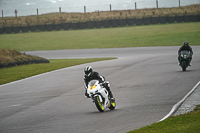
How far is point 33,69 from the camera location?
23531 mm

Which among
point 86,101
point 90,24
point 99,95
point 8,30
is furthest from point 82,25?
point 99,95

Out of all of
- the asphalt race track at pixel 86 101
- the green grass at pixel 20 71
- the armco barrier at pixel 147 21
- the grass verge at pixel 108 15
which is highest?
the grass verge at pixel 108 15

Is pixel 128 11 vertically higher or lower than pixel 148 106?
higher

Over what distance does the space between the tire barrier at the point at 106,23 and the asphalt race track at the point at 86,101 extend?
106 feet

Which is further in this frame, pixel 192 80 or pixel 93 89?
pixel 192 80

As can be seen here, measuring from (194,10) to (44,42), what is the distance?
2335 cm

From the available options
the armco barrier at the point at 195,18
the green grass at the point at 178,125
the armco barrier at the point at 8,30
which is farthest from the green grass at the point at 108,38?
the green grass at the point at 178,125

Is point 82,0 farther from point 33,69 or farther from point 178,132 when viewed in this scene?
point 178,132

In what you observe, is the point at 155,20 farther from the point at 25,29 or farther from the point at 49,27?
the point at 25,29

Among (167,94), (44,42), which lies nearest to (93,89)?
(167,94)

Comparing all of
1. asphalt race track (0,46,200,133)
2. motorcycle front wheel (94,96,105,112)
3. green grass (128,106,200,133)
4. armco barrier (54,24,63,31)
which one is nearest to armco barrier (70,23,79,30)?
armco barrier (54,24,63,31)

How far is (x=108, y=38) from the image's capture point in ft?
150

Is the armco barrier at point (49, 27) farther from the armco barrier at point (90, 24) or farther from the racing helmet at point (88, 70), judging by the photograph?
the racing helmet at point (88, 70)

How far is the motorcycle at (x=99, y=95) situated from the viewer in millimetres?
10370
